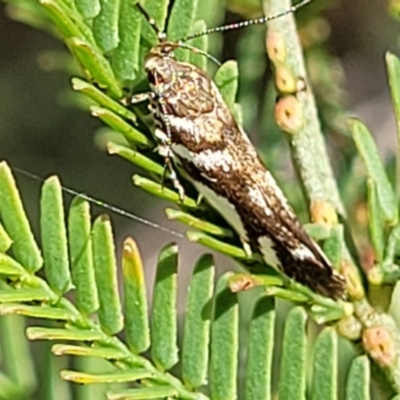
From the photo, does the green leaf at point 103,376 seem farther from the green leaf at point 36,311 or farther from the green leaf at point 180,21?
the green leaf at point 180,21

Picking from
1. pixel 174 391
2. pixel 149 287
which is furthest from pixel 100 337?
pixel 149 287

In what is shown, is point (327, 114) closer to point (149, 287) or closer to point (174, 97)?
point (174, 97)

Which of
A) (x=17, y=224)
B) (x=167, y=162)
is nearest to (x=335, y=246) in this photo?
(x=167, y=162)

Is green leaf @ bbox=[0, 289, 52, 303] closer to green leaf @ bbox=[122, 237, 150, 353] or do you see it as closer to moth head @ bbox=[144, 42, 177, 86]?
green leaf @ bbox=[122, 237, 150, 353]

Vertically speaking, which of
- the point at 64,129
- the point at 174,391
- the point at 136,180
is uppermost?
the point at 64,129

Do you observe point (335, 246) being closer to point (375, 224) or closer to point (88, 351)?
point (375, 224)

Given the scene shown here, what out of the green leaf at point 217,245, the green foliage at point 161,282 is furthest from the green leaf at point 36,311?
the green leaf at point 217,245
